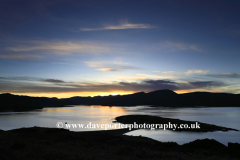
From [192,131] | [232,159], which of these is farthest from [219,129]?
[232,159]

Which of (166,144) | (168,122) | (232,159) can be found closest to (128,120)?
(168,122)

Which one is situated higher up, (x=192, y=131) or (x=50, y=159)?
(x=50, y=159)

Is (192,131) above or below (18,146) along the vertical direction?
below

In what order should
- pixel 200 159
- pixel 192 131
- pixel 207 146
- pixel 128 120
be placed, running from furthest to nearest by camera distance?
pixel 128 120, pixel 192 131, pixel 207 146, pixel 200 159

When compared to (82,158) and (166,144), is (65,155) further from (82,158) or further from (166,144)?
(166,144)

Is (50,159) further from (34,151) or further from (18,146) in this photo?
(18,146)

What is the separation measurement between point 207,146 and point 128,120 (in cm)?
6129

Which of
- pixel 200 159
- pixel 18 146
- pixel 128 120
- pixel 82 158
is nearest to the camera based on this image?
pixel 82 158

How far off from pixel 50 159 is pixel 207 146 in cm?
2452

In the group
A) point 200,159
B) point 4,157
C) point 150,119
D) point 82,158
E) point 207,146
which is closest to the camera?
point 4,157

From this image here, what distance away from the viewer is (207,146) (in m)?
29.0

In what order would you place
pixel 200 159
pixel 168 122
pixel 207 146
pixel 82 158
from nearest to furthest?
pixel 82 158, pixel 200 159, pixel 207 146, pixel 168 122

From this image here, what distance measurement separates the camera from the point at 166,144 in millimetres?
30578

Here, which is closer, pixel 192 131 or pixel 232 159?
pixel 232 159
